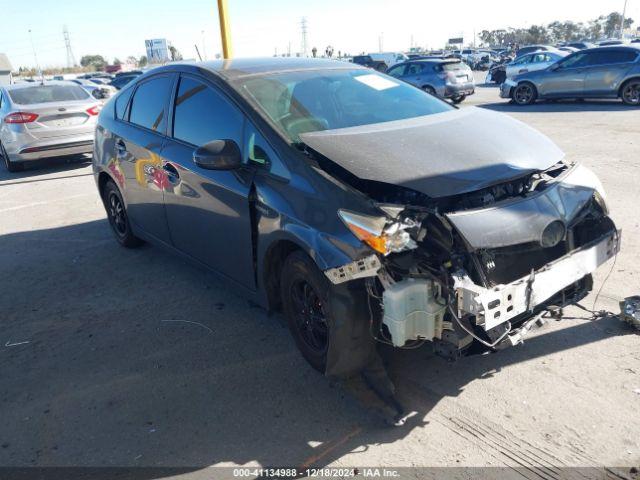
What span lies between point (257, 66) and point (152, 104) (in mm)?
1107

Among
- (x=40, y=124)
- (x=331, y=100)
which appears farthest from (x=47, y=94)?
(x=331, y=100)

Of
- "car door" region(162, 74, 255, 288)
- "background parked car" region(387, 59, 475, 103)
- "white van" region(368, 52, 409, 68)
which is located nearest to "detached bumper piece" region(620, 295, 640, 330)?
"car door" region(162, 74, 255, 288)

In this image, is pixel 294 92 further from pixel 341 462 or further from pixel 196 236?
pixel 341 462

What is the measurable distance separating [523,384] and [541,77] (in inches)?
612

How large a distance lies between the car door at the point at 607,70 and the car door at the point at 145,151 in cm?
1434

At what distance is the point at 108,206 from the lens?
5887mm

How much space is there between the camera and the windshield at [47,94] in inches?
410

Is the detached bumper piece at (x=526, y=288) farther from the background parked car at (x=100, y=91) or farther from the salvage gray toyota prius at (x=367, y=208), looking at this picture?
the background parked car at (x=100, y=91)

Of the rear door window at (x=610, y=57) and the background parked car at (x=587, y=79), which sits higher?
the rear door window at (x=610, y=57)

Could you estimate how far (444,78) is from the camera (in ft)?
59.8

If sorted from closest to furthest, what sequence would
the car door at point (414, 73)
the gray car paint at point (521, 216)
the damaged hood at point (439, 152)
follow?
the gray car paint at point (521, 216) < the damaged hood at point (439, 152) < the car door at point (414, 73)

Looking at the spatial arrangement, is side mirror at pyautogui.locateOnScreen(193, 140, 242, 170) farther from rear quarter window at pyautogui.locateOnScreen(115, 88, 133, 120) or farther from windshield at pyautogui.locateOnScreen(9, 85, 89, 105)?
windshield at pyautogui.locateOnScreen(9, 85, 89, 105)

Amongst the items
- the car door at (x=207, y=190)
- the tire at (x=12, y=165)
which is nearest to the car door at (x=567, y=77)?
the tire at (x=12, y=165)

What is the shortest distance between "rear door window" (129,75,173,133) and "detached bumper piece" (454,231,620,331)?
2.90 metres
